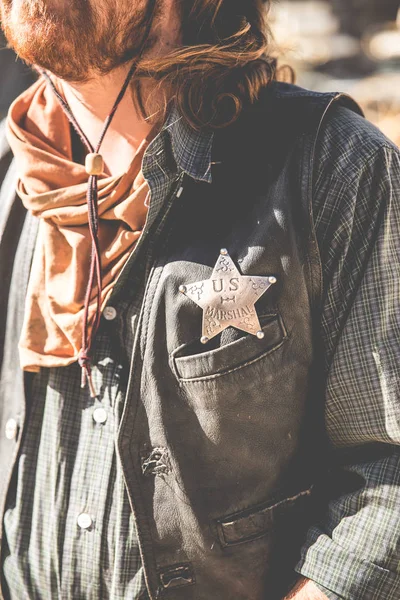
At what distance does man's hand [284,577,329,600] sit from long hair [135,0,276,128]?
98cm

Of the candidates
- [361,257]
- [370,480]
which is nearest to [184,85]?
[361,257]

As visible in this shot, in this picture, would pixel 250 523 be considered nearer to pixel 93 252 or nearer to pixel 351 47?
pixel 93 252

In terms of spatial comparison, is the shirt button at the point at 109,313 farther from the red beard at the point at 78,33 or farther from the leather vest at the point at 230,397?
the red beard at the point at 78,33

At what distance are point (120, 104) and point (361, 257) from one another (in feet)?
2.20

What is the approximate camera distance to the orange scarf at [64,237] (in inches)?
57.9

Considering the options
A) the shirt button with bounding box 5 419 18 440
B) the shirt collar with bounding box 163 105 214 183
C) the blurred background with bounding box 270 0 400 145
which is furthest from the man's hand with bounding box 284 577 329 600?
the blurred background with bounding box 270 0 400 145

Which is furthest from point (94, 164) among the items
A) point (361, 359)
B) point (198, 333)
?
point (361, 359)

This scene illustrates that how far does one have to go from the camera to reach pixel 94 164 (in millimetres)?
1482

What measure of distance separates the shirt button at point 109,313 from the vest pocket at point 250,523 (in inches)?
18.9

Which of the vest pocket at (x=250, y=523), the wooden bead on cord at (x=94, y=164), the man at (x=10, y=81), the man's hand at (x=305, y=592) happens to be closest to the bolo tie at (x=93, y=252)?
the wooden bead on cord at (x=94, y=164)

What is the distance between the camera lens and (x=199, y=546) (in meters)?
1.37

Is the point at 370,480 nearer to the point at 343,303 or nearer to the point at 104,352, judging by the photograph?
the point at 343,303

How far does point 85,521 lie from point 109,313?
0.45m

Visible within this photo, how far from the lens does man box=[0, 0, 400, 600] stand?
52.5 inches
